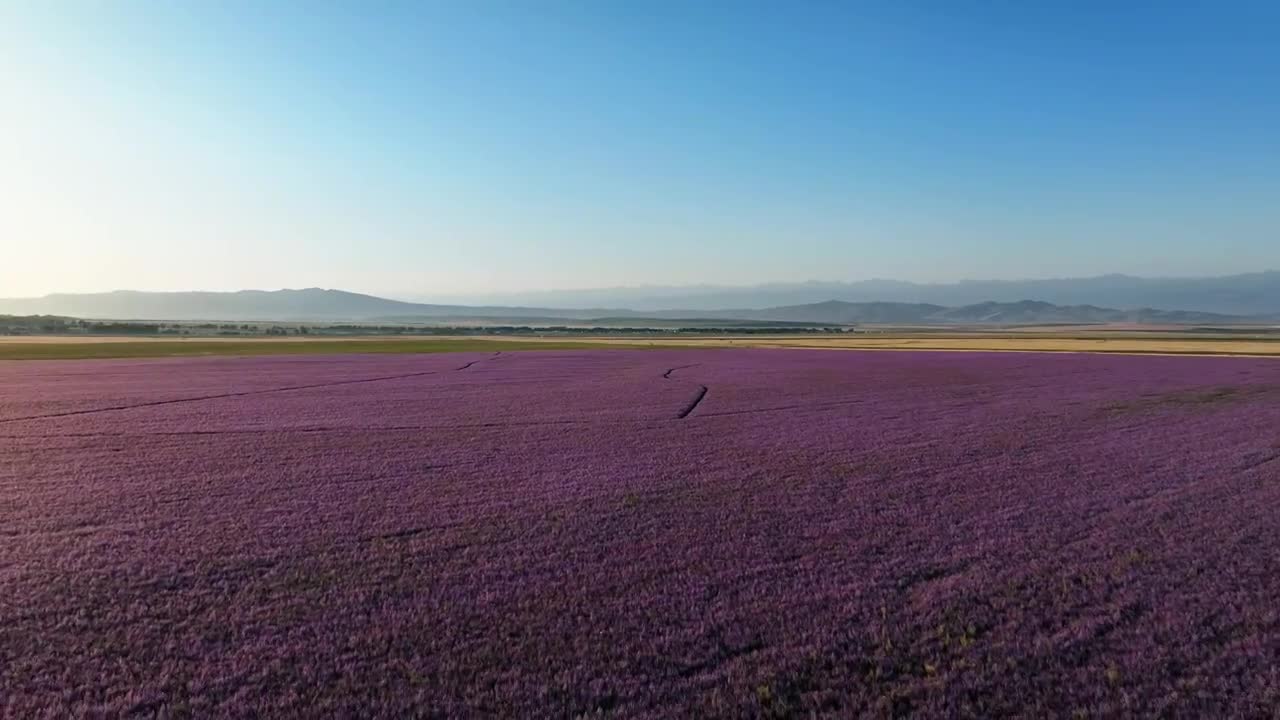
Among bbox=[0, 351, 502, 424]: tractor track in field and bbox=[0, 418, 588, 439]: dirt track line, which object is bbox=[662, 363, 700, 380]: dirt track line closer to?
bbox=[0, 351, 502, 424]: tractor track in field

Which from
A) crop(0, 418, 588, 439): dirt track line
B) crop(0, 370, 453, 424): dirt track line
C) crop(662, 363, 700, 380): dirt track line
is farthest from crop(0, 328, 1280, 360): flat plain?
crop(0, 418, 588, 439): dirt track line

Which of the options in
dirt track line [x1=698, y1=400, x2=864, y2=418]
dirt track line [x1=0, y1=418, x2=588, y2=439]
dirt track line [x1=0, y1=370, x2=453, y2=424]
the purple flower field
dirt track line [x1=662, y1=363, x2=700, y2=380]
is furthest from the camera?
dirt track line [x1=662, y1=363, x2=700, y2=380]

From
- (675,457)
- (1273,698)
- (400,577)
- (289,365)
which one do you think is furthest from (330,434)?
(289,365)

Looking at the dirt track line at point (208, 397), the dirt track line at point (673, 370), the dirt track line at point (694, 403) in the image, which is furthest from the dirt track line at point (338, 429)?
the dirt track line at point (673, 370)

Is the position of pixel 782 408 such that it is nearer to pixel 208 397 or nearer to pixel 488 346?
pixel 208 397

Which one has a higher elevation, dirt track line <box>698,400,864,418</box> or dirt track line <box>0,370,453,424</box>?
dirt track line <box>0,370,453,424</box>
